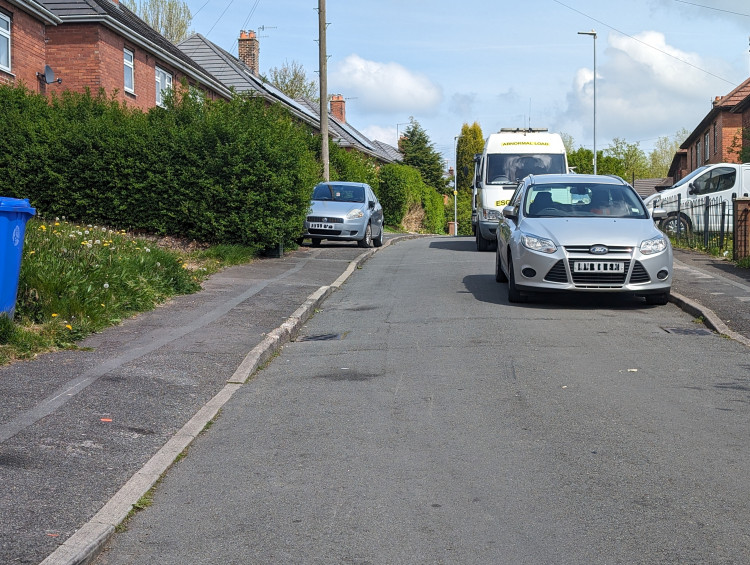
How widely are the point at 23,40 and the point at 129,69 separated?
6374mm

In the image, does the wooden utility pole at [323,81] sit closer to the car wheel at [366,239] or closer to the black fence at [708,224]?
the car wheel at [366,239]

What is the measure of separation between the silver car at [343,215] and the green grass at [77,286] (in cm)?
781

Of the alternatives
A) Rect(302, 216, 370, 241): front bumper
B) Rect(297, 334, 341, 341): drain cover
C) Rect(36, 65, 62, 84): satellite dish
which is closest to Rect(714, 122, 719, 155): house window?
Rect(302, 216, 370, 241): front bumper

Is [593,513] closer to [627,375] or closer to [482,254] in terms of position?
[627,375]

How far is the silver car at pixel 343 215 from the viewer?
2189cm

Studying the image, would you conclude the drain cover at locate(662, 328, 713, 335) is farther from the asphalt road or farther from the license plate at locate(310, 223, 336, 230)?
the license plate at locate(310, 223, 336, 230)

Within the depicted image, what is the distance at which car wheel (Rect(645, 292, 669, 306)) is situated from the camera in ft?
39.1

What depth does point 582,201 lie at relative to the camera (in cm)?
1295

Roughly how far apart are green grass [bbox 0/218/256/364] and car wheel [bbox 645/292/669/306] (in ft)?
20.0

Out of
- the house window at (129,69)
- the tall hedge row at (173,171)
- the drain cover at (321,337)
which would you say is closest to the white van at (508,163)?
the tall hedge row at (173,171)

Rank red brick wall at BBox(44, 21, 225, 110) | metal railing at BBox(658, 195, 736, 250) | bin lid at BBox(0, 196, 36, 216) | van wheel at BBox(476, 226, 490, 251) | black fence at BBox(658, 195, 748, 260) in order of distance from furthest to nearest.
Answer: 1. red brick wall at BBox(44, 21, 225, 110)
2. van wheel at BBox(476, 226, 490, 251)
3. metal railing at BBox(658, 195, 736, 250)
4. black fence at BBox(658, 195, 748, 260)
5. bin lid at BBox(0, 196, 36, 216)

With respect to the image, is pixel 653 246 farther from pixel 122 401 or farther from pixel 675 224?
pixel 675 224

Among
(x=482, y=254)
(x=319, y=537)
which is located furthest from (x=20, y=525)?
(x=482, y=254)

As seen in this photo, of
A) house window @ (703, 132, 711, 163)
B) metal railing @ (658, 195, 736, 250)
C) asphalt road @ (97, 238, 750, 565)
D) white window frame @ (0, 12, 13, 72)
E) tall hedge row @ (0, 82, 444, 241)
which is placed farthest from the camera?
house window @ (703, 132, 711, 163)
